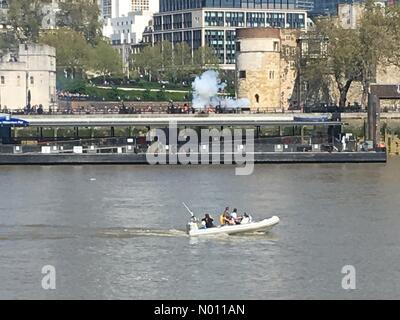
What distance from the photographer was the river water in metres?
55.2

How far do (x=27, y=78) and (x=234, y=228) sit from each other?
7801cm

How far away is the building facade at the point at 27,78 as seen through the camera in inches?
5527

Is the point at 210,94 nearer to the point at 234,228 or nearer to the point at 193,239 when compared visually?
the point at 234,228

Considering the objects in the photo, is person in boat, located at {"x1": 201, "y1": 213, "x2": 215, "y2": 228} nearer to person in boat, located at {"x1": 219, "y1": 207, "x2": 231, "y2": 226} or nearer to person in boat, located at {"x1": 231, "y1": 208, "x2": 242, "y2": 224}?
person in boat, located at {"x1": 219, "y1": 207, "x2": 231, "y2": 226}

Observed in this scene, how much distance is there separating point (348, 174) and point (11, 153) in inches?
1036

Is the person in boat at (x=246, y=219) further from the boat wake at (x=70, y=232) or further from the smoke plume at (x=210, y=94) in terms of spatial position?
the smoke plume at (x=210, y=94)

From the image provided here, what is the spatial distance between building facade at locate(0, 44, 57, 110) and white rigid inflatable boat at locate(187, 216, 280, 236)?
2989 inches

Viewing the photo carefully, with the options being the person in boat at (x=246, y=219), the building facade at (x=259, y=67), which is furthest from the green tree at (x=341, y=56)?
the person in boat at (x=246, y=219)

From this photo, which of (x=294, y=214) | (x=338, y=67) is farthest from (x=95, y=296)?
(x=338, y=67)

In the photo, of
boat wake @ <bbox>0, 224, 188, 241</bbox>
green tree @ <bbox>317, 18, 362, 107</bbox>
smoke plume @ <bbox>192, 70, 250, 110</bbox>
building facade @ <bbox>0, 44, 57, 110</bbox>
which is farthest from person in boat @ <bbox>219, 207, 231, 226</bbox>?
building facade @ <bbox>0, 44, 57, 110</bbox>

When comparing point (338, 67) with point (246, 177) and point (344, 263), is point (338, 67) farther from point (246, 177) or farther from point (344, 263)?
point (344, 263)

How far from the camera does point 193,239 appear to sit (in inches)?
2589

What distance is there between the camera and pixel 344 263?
59.4 metres

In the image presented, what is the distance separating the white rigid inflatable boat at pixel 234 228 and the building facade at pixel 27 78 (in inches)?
2989
